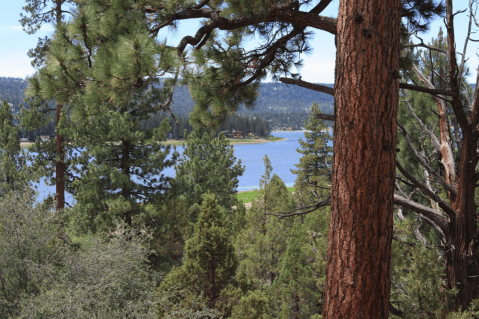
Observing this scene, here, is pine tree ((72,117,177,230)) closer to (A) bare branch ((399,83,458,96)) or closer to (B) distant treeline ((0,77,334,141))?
(B) distant treeline ((0,77,334,141))

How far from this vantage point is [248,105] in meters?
4.89

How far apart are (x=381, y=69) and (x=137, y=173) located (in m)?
12.9

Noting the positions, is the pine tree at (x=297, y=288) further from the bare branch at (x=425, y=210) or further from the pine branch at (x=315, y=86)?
the pine branch at (x=315, y=86)

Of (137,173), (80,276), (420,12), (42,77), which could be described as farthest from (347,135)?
(137,173)

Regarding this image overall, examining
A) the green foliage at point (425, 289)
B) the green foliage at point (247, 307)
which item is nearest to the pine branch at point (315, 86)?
the green foliage at point (425, 289)

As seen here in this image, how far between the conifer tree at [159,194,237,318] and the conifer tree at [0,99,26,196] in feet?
31.7

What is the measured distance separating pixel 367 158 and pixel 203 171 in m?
18.4

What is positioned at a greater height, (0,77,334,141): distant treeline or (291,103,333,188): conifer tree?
(0,77,334,141): distant treeline

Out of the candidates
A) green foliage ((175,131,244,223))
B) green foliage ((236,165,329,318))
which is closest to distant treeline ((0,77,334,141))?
green foliage ((175,131,244,223))

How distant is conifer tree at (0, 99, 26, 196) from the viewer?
15.0 m

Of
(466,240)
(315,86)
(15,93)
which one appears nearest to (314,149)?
(466,240)

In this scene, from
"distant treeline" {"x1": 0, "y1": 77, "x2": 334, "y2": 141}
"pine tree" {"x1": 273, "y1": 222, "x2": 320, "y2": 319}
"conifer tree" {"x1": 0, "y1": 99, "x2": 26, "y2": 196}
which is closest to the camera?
"distant treeline" {"x1": 0, "y1": 77, "x2": 334, "y2": 141}

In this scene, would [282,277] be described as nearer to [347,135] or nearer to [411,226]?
[411,226]

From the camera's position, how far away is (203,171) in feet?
66.9
